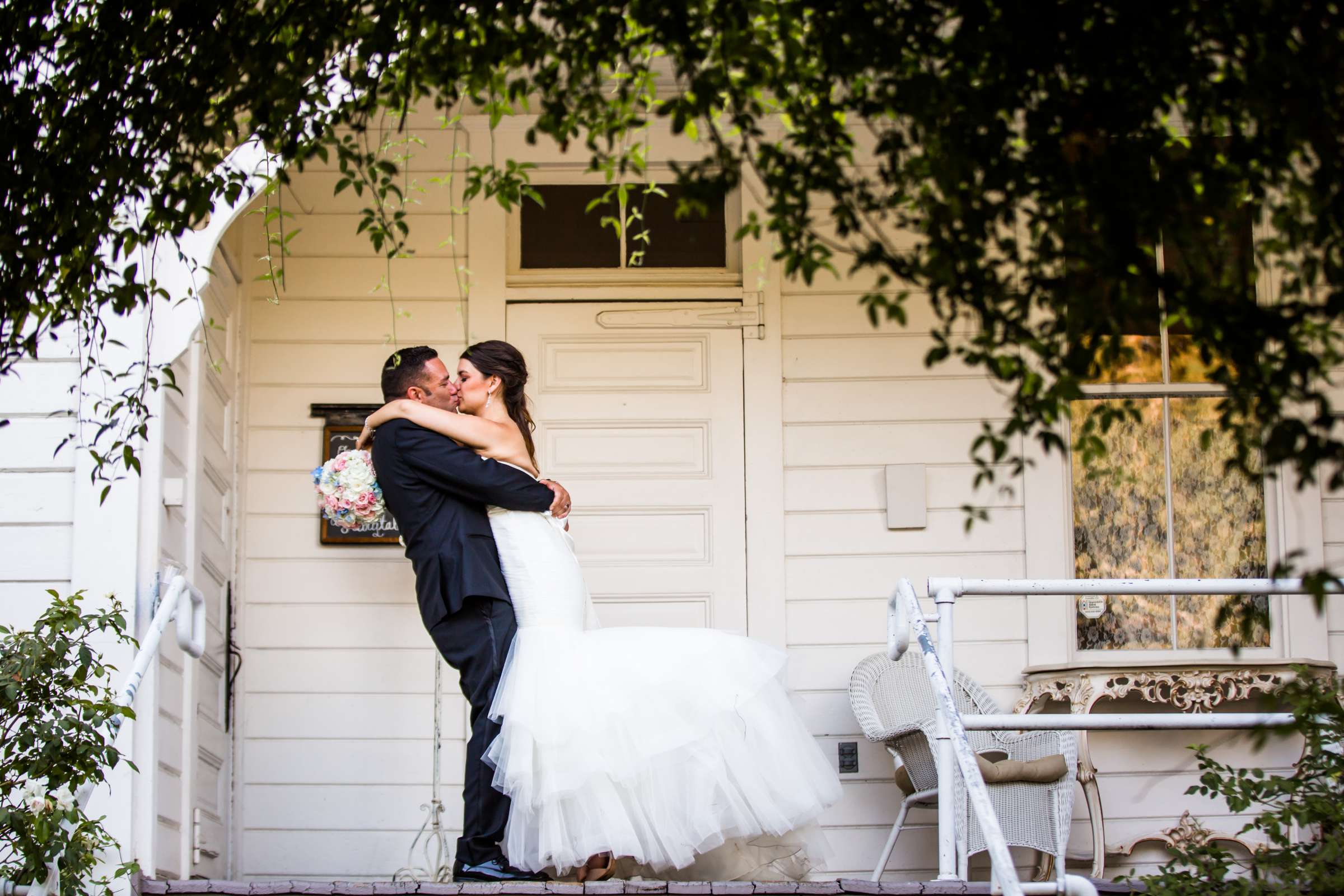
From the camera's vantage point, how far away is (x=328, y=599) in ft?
18.7

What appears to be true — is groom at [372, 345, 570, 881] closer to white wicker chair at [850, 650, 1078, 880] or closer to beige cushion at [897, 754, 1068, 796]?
white wicker chair at [850, 650, 1078, 880]

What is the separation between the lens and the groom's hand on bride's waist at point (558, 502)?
4750mm

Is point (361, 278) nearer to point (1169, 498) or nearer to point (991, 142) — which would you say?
point (1169, 498)

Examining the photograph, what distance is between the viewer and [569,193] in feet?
19.9

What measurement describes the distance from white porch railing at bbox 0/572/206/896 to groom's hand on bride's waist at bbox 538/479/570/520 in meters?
1.05

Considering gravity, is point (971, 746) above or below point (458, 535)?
below

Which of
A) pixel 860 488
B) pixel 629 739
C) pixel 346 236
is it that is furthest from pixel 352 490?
pixel 860 488

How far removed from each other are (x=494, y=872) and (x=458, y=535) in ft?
3.25

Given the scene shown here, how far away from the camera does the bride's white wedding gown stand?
417 centimetres

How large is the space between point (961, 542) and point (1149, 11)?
3.75m

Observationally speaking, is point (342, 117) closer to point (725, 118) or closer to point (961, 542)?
point (725, 118)

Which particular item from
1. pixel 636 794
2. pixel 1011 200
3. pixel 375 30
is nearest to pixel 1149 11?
pixel 1011 200

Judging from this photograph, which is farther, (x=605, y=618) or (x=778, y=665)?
(x=605, y=618)

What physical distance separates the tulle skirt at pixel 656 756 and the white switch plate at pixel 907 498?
1.26 meters
